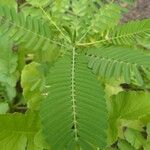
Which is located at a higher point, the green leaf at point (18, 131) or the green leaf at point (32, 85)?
the green leaf at point (32, 85)

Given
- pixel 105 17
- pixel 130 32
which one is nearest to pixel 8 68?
pixel 105 17

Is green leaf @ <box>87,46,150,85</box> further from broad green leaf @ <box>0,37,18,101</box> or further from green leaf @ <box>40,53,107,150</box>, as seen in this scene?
broad green leaf @ <box>0,37,18,101</box>

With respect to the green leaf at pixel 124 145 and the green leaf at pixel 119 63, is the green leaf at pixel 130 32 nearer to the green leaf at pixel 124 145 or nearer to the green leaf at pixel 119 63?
the green leaf at pixel 119 63

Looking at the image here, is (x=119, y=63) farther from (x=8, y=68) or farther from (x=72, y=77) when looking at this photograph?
(x=8, y=68)

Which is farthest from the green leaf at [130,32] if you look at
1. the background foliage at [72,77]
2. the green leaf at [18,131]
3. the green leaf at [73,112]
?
the green leaf at [18,131]

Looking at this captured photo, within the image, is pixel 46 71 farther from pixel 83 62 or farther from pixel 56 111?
pixel 56 111

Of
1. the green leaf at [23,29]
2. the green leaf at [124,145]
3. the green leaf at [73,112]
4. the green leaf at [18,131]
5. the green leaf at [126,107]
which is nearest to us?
the green leaf at [73,112]

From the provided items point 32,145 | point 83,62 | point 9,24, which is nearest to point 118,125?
point 32,145

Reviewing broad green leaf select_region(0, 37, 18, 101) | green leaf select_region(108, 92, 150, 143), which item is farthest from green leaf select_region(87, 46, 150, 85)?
broad green leaf select_region(0, 37, 18, 101)
